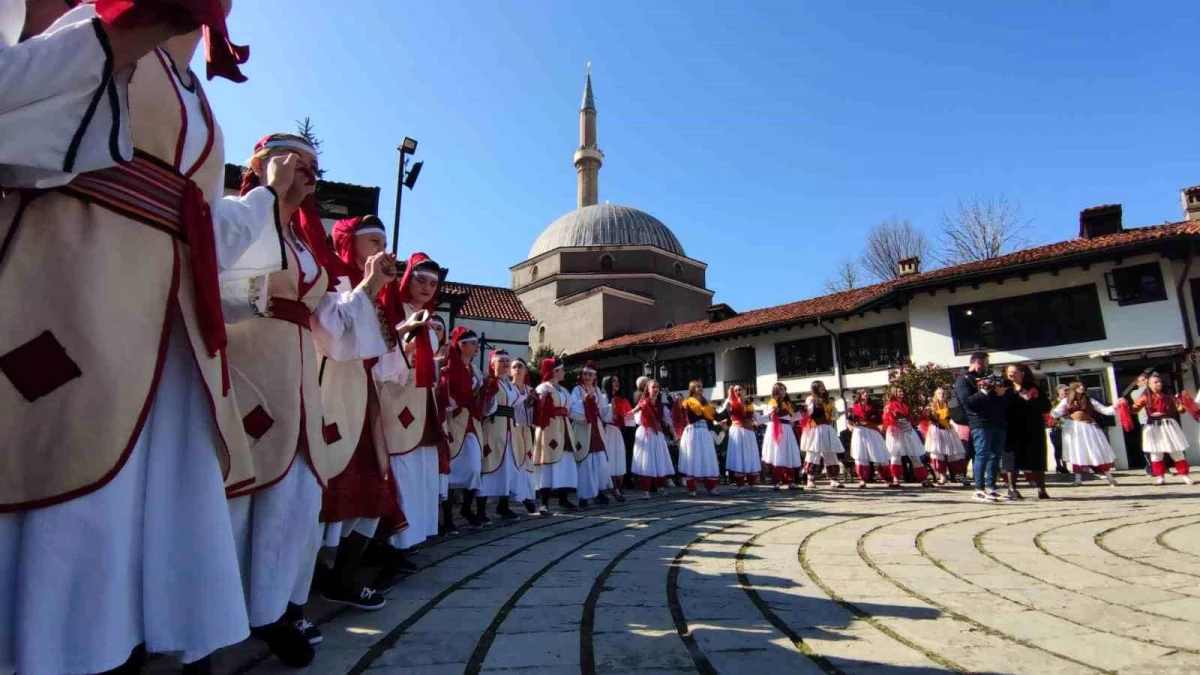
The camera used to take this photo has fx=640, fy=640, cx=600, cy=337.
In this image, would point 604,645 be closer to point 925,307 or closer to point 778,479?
point 778,479

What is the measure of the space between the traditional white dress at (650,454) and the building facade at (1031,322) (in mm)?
12805

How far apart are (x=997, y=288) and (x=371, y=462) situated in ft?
69.0

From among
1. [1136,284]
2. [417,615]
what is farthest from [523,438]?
[1136,284]

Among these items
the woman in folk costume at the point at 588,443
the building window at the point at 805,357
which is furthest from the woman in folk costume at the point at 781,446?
the building window at the point at 805,357

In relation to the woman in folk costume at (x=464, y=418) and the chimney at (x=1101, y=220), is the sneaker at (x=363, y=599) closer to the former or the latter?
the woman in folk costume at (x=464, y=418)

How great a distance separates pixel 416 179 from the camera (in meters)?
10.6

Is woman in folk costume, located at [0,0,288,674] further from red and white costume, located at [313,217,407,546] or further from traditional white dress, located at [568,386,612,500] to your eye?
traditional white dress, located at [568,386,612,500]

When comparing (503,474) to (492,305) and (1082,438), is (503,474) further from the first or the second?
(492,305)

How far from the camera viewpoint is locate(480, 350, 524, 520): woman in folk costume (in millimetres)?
6973

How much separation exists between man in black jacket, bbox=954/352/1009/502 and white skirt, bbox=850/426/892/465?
13.2 feet

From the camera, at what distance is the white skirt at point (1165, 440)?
35.6ft

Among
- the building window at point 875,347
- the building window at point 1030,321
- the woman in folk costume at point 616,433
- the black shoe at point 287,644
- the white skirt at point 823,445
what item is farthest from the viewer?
the building window at point 875,347

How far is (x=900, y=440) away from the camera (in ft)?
40.8

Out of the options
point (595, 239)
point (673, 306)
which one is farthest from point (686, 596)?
point (595, 239)
